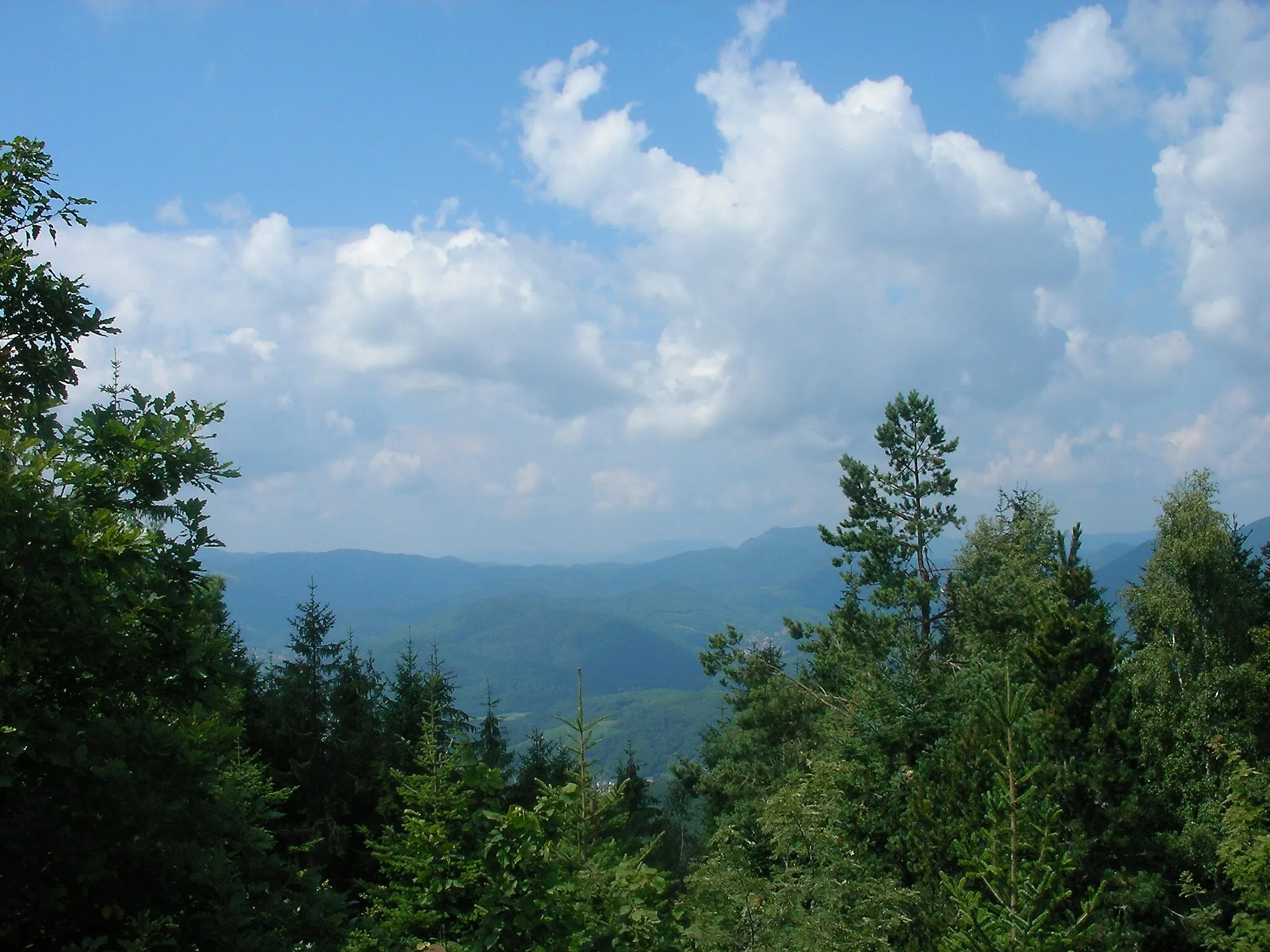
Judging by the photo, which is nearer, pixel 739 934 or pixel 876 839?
pixel 739 934

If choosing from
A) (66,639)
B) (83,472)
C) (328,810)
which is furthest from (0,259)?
(328,810)

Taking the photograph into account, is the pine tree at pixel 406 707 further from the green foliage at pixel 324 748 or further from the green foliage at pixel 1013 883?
the green foliage at pixel 1013 883

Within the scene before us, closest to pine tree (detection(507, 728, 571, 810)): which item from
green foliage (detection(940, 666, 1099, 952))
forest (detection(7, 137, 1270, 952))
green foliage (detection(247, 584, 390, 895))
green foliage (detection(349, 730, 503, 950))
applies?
forest (detection(7, 137, 1270, 952))

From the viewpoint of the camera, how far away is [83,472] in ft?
20.8

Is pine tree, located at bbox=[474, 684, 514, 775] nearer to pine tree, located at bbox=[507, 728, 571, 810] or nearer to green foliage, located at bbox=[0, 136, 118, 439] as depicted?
pine tree, located at bbox=[507, 728, 571, 810]

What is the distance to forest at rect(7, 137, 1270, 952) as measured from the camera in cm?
611

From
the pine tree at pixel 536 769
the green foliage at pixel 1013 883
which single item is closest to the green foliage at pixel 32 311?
the green foliage at pixel 1013 883

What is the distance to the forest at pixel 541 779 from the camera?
611 cm

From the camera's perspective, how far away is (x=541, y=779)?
52.9 ft

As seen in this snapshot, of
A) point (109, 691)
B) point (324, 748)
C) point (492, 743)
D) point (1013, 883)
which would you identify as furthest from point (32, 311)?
point (492, 743)

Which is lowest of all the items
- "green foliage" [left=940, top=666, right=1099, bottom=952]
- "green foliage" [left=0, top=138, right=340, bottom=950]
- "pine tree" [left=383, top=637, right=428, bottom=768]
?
"pine tree" [left=383, top=637, right=428, bottom=768]

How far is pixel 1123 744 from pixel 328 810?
20.8 m

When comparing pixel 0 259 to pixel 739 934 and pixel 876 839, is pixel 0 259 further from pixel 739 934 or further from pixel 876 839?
pixel 876 839

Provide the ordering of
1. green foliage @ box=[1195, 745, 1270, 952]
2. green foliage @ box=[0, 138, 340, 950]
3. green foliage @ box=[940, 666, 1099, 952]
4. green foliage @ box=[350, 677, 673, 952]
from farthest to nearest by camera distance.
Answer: green foliage @ box=[1195, 745, 1270, 952]
green foliage @ box=[940, 666, 1099, 952]
green foliage @ box=[350, 677, 673, 952]
green foliage @ box=[0, 138, 340, 950]
